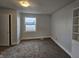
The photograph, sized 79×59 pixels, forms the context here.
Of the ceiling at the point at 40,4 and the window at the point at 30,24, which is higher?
the ceiling at the point at 40,4

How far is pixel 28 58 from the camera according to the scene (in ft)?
12.7

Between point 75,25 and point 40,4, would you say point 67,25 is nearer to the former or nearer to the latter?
point 75,25

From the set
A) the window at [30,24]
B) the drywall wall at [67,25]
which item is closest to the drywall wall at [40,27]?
the window at [30,24]

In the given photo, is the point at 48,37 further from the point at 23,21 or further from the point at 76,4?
the point at 76,4

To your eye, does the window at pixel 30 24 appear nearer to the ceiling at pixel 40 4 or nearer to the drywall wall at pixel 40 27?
the drywall wall at pixel 40 27

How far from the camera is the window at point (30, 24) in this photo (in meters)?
8.52

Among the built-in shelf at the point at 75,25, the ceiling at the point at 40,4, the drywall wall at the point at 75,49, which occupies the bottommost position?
the drywall wall at the point at 75,49

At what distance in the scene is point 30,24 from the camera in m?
8.56

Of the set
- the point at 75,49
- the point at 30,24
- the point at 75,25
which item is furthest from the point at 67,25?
the point at 30,24

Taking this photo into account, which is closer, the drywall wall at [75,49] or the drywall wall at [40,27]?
the drywall wall at [75,49]

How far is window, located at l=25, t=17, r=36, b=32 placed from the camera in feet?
27.9

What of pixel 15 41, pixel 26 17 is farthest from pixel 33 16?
pixel 15 41

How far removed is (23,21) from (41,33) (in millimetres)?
1863

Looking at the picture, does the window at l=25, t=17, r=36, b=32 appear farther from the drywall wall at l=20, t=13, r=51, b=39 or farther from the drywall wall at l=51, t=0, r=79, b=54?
the drywall wall at l=51, t=0, r=79, b=54
